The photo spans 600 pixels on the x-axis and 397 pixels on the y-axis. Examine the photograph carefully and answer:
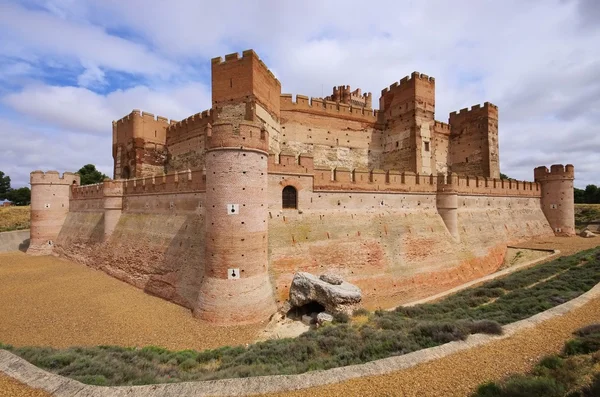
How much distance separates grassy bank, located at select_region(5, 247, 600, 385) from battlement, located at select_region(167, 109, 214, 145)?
1517 centimetres

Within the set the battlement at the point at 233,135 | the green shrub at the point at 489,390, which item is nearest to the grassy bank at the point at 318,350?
the green shrub at the point at 489,390

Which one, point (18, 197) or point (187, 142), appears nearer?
point (187, 142)

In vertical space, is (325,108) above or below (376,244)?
above

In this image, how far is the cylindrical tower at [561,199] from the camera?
25.2 metres

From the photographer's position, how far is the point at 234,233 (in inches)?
457

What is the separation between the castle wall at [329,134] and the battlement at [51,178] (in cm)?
2111

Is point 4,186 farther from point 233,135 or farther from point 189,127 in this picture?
point 233,135

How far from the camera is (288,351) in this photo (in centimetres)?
789

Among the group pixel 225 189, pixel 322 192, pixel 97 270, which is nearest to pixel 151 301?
pixel 225 189

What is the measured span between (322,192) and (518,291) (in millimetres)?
9105

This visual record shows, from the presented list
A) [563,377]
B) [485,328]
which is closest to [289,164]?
[485,328]

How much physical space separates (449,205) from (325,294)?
11326 mm

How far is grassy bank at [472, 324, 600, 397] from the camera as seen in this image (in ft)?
14.0

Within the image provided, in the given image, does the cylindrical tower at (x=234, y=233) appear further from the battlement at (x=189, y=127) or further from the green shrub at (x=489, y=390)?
the battlement at (x=189, y=127)
